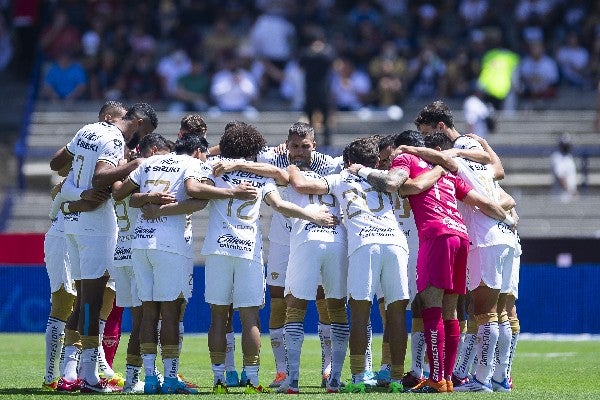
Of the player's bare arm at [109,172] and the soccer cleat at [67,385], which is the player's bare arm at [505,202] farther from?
the soccer cleat at [67,385]

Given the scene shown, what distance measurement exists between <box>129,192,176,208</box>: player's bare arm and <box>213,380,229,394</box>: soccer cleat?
1.70 m

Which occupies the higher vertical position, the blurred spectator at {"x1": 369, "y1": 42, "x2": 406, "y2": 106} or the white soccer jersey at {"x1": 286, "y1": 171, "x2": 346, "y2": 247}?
the blurred spectator at {"x1": 369, "y1": 42, "x2": 406, "y2": 106}

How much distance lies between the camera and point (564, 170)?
23609 mm

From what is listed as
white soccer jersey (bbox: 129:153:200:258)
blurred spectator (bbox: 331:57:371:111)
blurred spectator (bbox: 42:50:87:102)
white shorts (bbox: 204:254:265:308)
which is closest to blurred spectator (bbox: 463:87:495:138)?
blurred spectator (bbox: 331:57:371:111)

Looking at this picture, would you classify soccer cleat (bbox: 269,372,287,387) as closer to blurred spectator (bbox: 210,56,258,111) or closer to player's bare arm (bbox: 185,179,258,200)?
player's bare arm (bbox: 185,179,258,200)

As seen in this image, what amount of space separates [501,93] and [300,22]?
193 inches

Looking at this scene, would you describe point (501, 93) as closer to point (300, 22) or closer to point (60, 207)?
point (300, 22)

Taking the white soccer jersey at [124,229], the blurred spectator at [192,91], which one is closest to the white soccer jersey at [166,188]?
the white soccer jersey at [124,229]

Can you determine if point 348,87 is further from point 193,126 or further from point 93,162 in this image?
point 93,162

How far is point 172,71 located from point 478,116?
21.5 feet

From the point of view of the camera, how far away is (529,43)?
2683 cm

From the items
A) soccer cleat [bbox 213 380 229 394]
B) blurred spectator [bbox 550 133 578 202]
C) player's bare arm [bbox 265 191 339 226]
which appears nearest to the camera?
soccer cleat [bbox 213 380 229 394]

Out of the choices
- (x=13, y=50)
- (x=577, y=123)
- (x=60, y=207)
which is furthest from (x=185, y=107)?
(x=60, y=207)

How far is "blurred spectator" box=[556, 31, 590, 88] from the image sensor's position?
88.3ft
